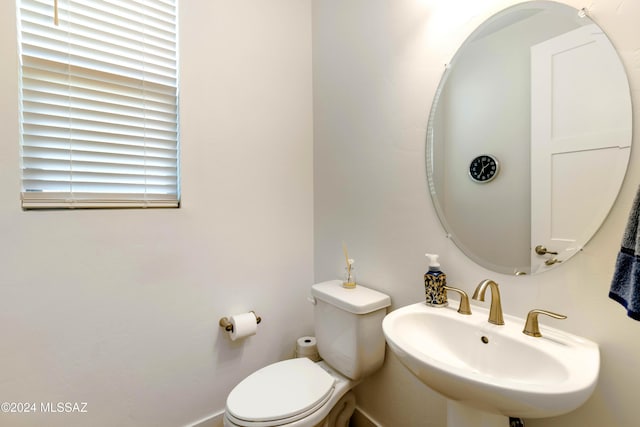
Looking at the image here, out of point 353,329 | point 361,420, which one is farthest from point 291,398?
point 361,420

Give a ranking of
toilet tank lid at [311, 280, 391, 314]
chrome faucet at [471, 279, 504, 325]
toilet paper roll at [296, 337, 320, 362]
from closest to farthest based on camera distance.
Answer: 1. chrome faucet at [471, 279, 504, 325]
2. toilet tank lid at [311, 280, 391, 314]
3. toilet paper roll at [296, 337, 320, 362]

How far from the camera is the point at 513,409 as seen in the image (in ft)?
1.98

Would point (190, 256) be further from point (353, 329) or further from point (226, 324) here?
point (353, 329)

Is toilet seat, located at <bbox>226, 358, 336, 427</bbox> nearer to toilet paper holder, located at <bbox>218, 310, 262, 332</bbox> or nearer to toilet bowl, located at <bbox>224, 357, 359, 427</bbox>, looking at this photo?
toilet bowl, located at <bbox>224, 357, 359, 427</bbox>

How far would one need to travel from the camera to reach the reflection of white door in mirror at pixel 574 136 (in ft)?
2.35

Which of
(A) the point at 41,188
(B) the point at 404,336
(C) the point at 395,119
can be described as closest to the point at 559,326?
(B) the point at 404,336


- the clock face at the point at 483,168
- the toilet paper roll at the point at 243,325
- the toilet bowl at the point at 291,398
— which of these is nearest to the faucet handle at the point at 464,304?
the clock face at the point at 483,168

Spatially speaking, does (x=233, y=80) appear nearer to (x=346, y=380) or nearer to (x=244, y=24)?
(x=244, y=24)

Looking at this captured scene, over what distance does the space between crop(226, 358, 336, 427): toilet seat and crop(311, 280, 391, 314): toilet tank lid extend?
0.33 m

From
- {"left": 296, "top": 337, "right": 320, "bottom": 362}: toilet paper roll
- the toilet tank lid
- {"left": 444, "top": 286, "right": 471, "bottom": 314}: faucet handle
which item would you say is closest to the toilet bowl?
{"left": 296, "top": 337, "right": 320, "bottom": 362}: toilet paper roll

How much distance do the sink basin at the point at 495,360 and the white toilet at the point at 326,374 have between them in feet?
0.99

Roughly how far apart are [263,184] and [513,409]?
139 centimetres

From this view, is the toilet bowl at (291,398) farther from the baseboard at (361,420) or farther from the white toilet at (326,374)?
the baseboard at (361,420)

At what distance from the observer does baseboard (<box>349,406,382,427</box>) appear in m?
1.40
